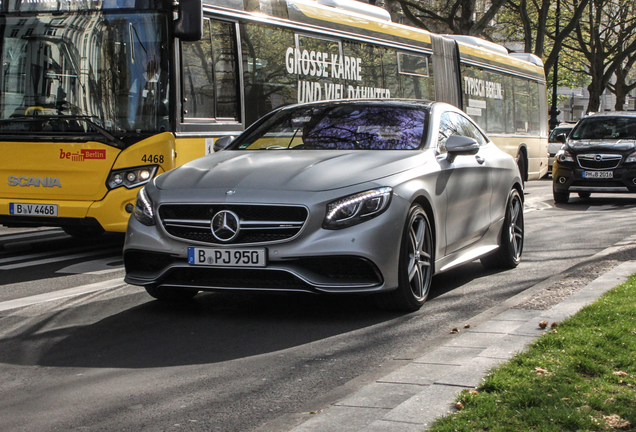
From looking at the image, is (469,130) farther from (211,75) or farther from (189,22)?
(211,75)

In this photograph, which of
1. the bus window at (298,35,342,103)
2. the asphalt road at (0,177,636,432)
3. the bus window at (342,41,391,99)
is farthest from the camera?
the bus window at (342,41,391,99)

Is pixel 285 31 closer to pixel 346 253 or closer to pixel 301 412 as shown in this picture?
pixel 346 253

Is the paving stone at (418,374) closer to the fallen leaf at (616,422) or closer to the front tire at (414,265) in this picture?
the fallen leaf at (616,422)

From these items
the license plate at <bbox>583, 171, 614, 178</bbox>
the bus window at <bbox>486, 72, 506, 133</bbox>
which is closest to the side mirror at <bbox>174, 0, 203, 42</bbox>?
the license plate at <bbox>583, 171, 614, 178</bbox>

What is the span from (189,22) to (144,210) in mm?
3632

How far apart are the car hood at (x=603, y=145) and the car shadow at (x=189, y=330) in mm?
11962

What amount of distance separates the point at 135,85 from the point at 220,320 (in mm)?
4127

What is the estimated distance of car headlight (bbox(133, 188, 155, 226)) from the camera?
635cm

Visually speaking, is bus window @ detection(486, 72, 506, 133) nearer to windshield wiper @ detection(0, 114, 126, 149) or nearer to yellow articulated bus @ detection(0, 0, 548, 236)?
yellow articulated bus @ detection(0, 0, 548, 236)

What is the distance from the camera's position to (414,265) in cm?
646

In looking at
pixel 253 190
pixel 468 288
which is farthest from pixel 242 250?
pixel 468 288

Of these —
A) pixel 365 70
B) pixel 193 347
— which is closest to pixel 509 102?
pixel 365 70

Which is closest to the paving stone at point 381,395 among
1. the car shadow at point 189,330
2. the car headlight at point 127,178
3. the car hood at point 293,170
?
the car shadow at point 189,330

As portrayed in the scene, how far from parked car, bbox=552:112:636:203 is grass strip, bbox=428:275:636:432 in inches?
493
